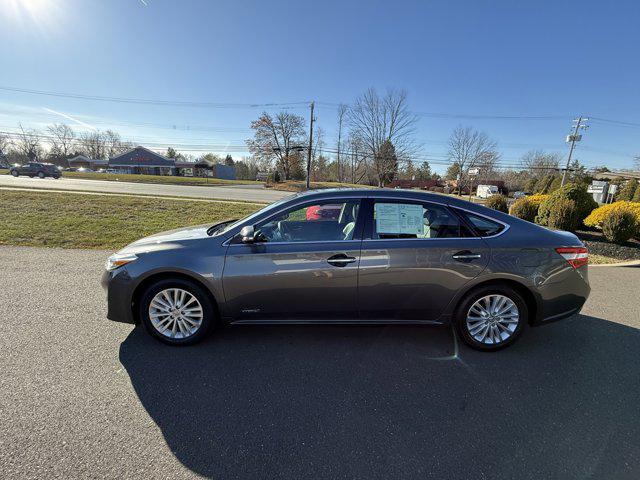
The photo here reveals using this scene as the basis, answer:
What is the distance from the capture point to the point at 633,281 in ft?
18.1

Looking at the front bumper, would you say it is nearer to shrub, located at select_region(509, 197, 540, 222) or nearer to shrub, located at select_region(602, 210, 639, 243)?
shrub, located at select_region(602, 210, 639, 243)

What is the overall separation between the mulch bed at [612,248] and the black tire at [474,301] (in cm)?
644

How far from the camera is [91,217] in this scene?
869 centimetres

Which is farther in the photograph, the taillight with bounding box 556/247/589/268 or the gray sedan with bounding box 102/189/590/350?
the taillight with bounding box 556/247/589/268

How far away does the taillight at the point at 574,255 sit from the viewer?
3029 millimetres

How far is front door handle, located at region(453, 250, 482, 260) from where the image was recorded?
2914 millimetres

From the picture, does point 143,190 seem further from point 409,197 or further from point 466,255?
point 466,255

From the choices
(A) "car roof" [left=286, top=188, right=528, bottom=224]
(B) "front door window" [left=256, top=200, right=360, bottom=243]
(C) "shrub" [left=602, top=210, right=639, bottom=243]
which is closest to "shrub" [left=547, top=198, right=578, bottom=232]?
(C) "shrub" [left=602, top=210, right=639, bottom=243]

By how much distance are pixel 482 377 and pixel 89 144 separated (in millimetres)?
108388

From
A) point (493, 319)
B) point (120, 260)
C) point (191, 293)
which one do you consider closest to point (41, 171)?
point (120, 260)

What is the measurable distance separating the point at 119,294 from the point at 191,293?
706 mm

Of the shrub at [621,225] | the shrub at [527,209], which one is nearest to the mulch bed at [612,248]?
the shrub at [621,225]

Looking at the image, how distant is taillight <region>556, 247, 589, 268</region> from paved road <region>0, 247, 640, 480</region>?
2.94 feet

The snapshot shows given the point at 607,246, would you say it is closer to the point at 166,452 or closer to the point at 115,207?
the point at 166,452
